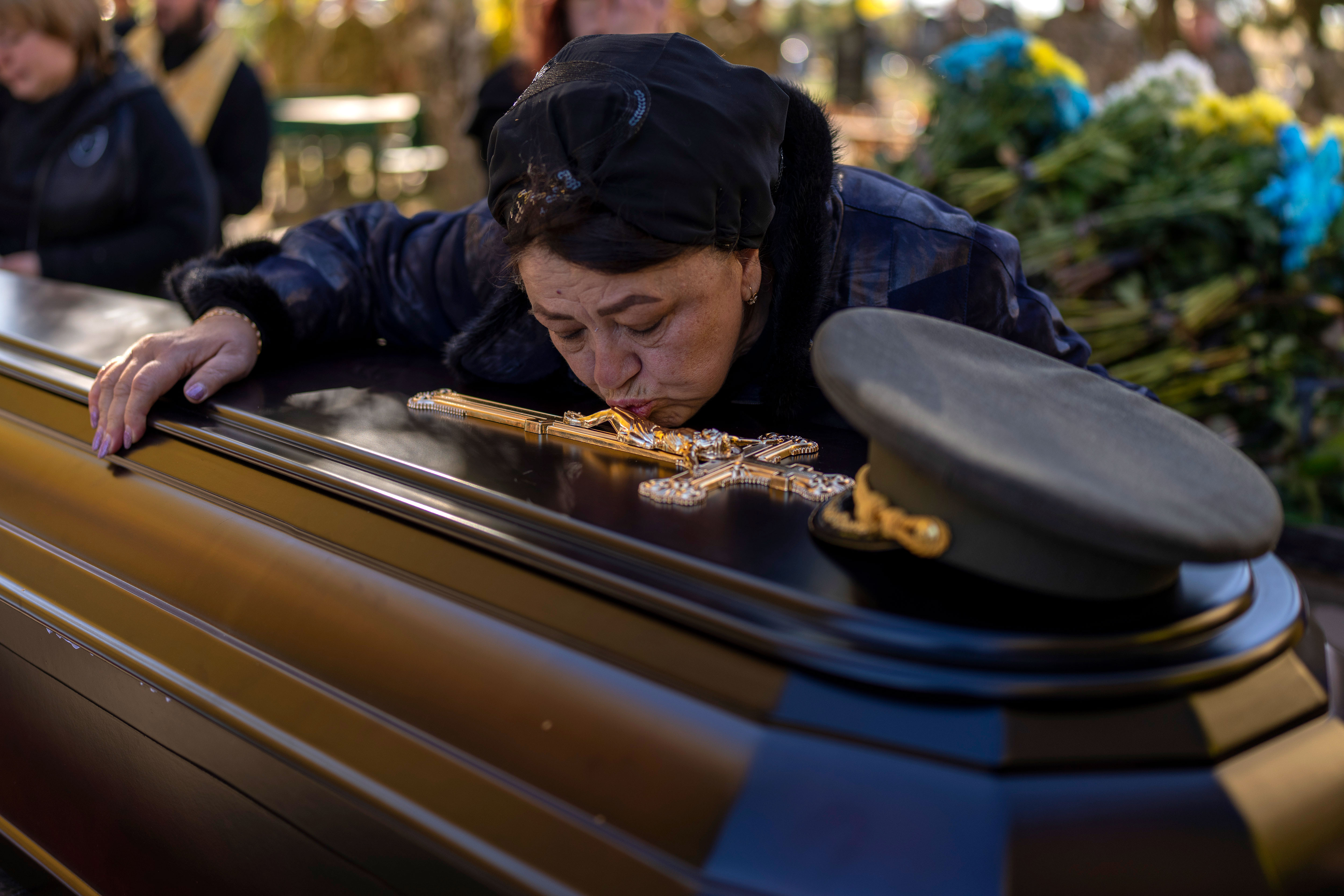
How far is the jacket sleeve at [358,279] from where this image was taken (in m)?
1.71

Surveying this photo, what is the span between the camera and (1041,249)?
3.16 m

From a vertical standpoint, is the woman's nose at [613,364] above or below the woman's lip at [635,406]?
above

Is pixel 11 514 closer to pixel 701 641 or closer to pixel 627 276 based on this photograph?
pixel 627 276

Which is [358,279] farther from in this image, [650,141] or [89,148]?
[89,148]

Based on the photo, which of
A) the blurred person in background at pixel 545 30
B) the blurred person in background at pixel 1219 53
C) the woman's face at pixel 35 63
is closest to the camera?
the blurred person in background at pixel 545 30

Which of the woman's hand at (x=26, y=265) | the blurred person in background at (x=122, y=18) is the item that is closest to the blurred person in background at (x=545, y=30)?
the woman's hand at (x=26, y=265)

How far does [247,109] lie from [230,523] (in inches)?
145

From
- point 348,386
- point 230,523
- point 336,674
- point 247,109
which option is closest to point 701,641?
point 336,674

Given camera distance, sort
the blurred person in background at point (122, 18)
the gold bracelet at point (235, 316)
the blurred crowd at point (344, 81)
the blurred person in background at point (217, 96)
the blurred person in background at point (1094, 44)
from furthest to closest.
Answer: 1. the blurred person in background at point (1094, 44)
2. the blurred person in background at point (122, 18)
3. the blurred person in background at point (217, 96)
4. the blurred crowd at point (344, 81)
5. the gold bracelet at point (235, 316)

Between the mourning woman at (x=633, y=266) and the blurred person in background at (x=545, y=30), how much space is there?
0.96m

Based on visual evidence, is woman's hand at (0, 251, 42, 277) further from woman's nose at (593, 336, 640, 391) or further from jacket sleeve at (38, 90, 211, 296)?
woman's nose at (593, 336, 640, 391)

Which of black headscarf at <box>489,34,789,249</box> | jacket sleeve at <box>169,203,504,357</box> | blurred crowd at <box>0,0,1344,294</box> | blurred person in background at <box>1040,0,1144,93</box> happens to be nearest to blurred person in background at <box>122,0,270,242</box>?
blurred crowd at <box>0,0,1344,294</box>

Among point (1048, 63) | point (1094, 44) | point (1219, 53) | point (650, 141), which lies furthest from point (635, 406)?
point (1219, 53)

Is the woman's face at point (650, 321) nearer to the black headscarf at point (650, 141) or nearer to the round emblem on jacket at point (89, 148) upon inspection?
the black headscarf at point (650, 141)
